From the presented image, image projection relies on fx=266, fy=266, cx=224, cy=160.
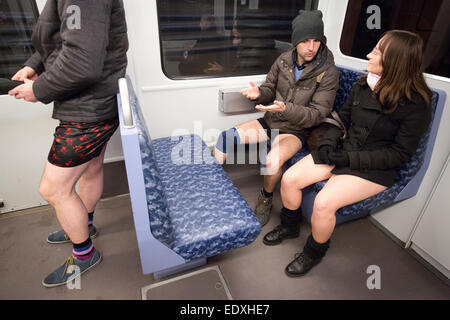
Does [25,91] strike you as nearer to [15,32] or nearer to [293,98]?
[15,32]

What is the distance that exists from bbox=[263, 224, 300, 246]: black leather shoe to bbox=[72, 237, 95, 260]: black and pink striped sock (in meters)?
1.25

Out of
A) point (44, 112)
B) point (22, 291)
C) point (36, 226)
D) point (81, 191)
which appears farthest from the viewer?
point (36, 226)

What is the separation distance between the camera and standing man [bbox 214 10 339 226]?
76.7 inches

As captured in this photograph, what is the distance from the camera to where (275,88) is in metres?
2.43

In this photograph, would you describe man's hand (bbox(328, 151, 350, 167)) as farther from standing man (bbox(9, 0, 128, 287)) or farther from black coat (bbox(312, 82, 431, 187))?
standing man (bbox(9, 0, 128, 287))

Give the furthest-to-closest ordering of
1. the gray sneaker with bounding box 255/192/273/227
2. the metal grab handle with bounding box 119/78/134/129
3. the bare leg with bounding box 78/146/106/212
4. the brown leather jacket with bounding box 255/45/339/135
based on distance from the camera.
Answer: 1. the gray sneaker with bounding box 255/192/273/227
2. the brown leather jacket with bounding box 255/45/339/135
3. the bare leg with bounding box 78/146/106/212
4. the metal grab handle with bounding box 119/78/134/129

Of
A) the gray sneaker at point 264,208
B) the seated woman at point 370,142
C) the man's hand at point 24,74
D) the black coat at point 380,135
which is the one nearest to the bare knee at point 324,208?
the seated woman at point 370,142

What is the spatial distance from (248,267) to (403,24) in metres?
2.16

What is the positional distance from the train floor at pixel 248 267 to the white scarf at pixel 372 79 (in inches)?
47.3

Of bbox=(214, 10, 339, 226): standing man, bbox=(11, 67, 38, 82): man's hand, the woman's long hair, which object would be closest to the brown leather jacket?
bbox=(214, 10, 339, 226): standing man

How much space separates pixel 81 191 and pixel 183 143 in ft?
2.80

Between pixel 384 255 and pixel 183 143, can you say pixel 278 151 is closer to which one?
pixel 183 143

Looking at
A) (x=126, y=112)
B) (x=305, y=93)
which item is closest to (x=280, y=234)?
(x=305, y=93)

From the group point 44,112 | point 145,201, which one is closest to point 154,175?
point 145,201
